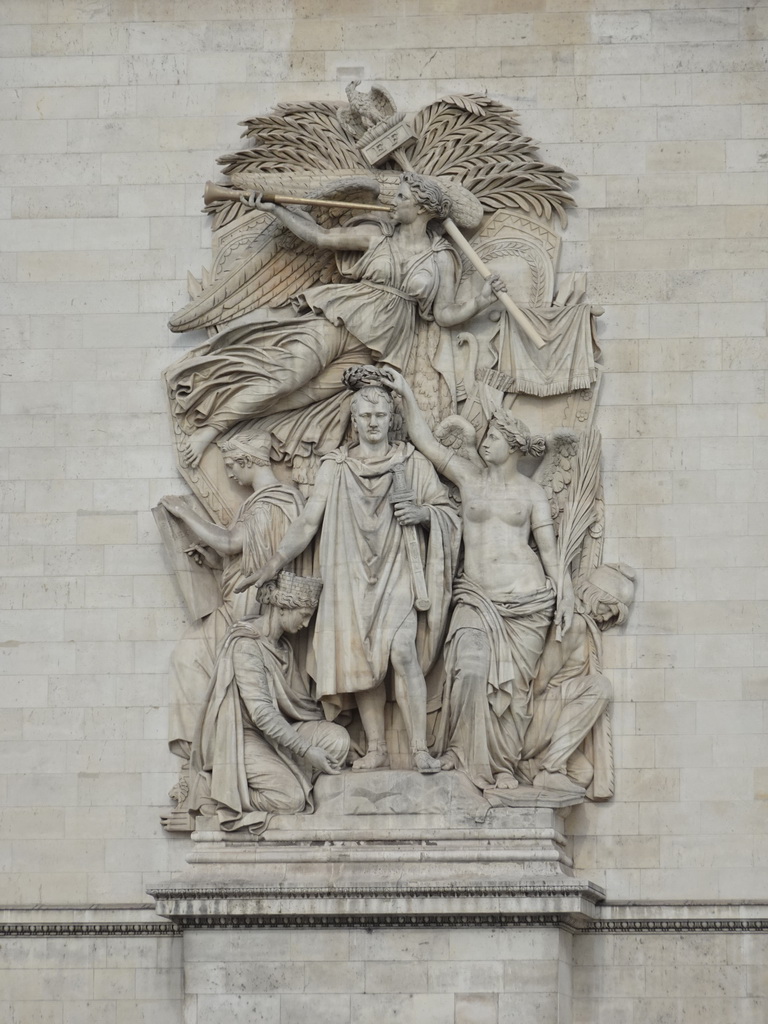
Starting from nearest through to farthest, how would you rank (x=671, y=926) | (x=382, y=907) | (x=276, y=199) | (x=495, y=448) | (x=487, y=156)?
(x=382, y=907), (x=671, y=926), (x=495, y=448), (x=276, y=199), (x=487, y=156)

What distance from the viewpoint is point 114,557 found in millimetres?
17203

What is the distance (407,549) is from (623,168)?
3353mm

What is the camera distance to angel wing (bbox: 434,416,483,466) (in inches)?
661

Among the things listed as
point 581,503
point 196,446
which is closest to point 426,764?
point 581,503

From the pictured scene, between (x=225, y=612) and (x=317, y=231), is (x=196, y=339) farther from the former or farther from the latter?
(x=225, y=612)

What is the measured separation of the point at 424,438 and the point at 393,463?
344 mm

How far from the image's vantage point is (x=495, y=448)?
1662 cm

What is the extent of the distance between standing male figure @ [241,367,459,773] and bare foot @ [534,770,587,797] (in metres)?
0.77

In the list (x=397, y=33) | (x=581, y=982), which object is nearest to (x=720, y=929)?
(x=581, y=982)

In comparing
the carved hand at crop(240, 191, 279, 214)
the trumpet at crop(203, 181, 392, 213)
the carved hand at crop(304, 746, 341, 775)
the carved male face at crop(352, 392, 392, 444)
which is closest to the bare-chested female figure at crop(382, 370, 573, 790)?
the carved male face at crop(352, 392, 392, 444)

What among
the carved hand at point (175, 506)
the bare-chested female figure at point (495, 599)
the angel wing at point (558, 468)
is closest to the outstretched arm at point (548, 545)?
the bare-chested female figure at point (495, 599)

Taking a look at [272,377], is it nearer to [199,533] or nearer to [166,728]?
[199,533]

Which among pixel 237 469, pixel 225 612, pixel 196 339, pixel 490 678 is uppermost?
pixel 196 339

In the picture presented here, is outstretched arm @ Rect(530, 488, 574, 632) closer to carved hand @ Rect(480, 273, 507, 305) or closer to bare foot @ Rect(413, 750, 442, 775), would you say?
bare foot @ Rect(413, 750, 442, 775)
